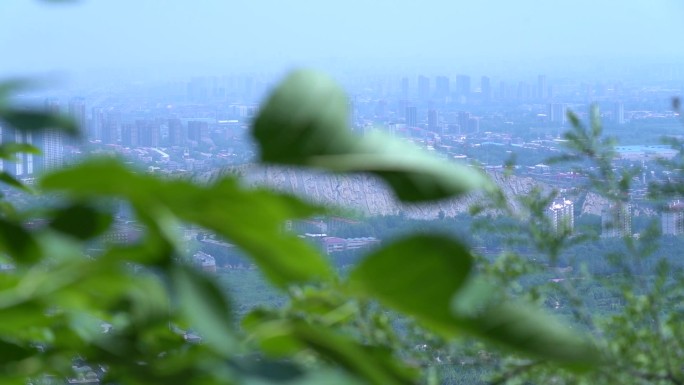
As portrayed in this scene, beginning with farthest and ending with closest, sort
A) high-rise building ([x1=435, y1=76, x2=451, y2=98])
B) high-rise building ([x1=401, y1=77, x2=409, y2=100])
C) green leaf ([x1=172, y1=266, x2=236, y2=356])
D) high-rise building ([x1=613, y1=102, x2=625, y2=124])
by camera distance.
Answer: high-rise building ([x1=401, y1=77, x2=409, y2=100]) < high-rise building ([x1=435, y1=76, x2=451, y2=98]) < high-rise building ([x1=613, y1=102, x2=625, y2=124]) < green leaf ([x1=172, y1=266, x2=236, y2=356])

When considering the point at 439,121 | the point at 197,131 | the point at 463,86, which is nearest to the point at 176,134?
the point at 197,131

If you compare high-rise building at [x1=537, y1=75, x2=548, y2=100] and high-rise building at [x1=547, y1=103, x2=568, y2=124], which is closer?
high-rise building at [x1=547, y1=103, x2=568, y2=124]

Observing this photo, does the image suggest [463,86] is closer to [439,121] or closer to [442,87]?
[442,87]

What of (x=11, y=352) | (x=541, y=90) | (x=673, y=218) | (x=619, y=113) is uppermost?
(x=541, y=90)

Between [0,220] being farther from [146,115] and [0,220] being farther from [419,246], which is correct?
[146,115]

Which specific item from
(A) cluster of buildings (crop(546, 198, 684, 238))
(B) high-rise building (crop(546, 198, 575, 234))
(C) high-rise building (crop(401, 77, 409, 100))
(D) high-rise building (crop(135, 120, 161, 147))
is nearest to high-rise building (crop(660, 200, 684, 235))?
(A) cluster of buildings (crop(546, 198, 684, 238))

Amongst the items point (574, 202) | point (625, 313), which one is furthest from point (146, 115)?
point (625, 313)

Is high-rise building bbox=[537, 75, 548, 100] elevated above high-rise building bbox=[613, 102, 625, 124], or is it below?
above

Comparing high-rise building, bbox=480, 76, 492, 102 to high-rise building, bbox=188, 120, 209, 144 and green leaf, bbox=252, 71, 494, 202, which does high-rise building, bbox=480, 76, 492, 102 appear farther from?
green leaf, bbox=252, 71, 494, 202
